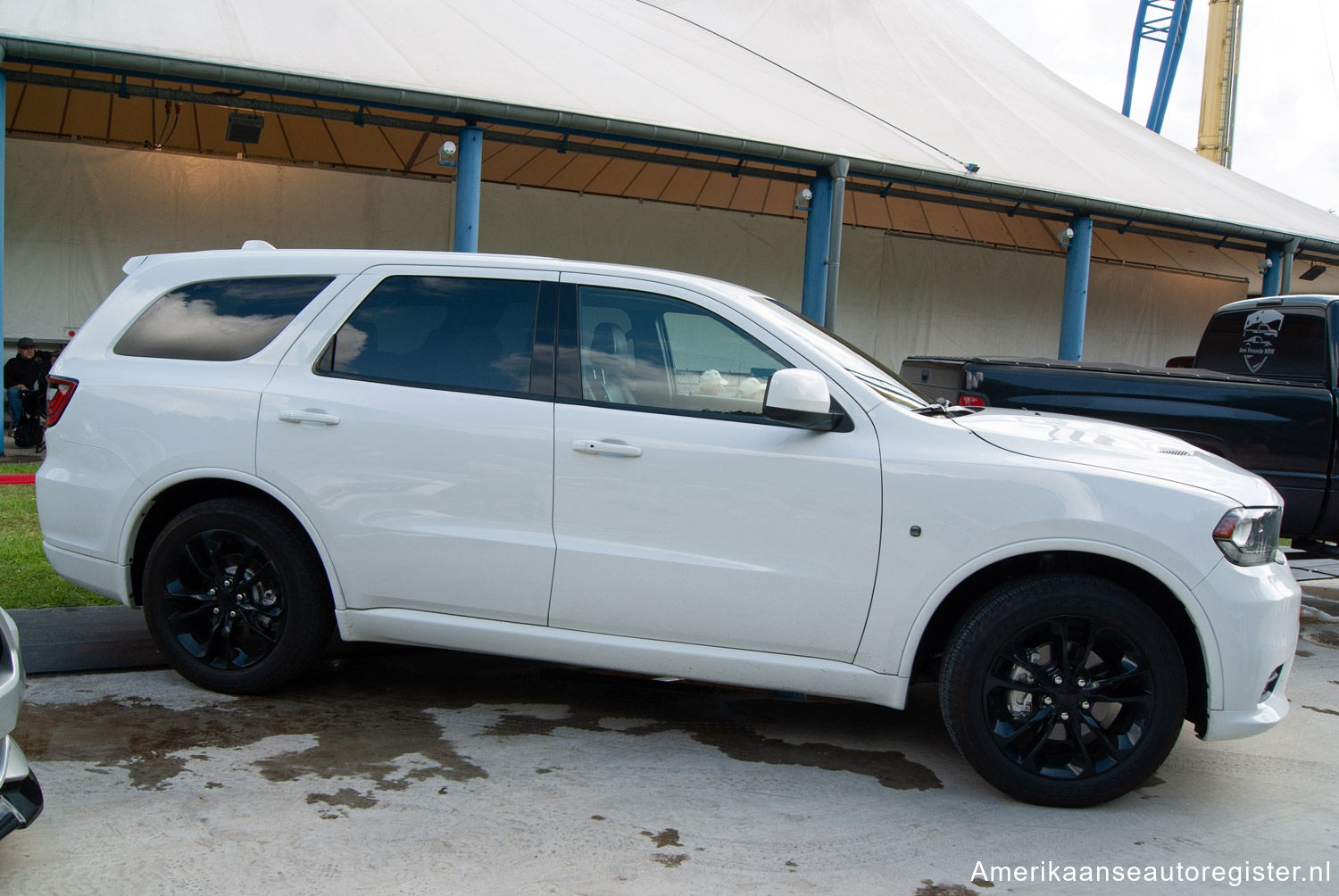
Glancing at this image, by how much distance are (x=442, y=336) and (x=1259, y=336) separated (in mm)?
5888

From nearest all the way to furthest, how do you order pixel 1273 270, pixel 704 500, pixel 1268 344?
pixel 704 500
pixel 1268 344
pixel 1273 270

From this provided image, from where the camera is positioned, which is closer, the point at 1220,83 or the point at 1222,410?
the point at 1222,410

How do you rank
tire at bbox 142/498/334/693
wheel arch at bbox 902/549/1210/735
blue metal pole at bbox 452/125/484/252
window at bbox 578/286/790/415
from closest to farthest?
wheel arch at bbox 902/549/1210/735 < window at bbox 578/286/790/415 < tire at bbox 142/498/334/693 < blue metal pole at bbox 452/125/484/252

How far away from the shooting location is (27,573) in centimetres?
609

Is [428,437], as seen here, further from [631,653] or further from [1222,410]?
[1222,410]

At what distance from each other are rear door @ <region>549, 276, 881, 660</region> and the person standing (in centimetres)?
1108

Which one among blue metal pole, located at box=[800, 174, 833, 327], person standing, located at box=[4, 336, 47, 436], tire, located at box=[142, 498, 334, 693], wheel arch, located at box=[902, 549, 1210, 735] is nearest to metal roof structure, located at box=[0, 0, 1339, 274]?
blue metal pole, located at box=[800, 174, 833, 327]

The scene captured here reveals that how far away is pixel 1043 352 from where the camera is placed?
23578 millimetres

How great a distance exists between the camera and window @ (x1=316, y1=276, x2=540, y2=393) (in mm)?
3994

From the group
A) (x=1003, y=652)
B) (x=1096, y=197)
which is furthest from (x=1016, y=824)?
(x=1096, y=197)

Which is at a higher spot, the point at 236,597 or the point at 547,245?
the point at 547,245

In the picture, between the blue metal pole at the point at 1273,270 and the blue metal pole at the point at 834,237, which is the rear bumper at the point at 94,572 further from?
the blue metal pole at the point at 1273,270

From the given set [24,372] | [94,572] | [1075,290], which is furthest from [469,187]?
[1075,290]

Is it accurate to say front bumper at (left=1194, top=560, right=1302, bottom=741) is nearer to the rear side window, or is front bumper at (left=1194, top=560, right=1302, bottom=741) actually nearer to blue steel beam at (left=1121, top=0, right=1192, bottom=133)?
the rear side window
